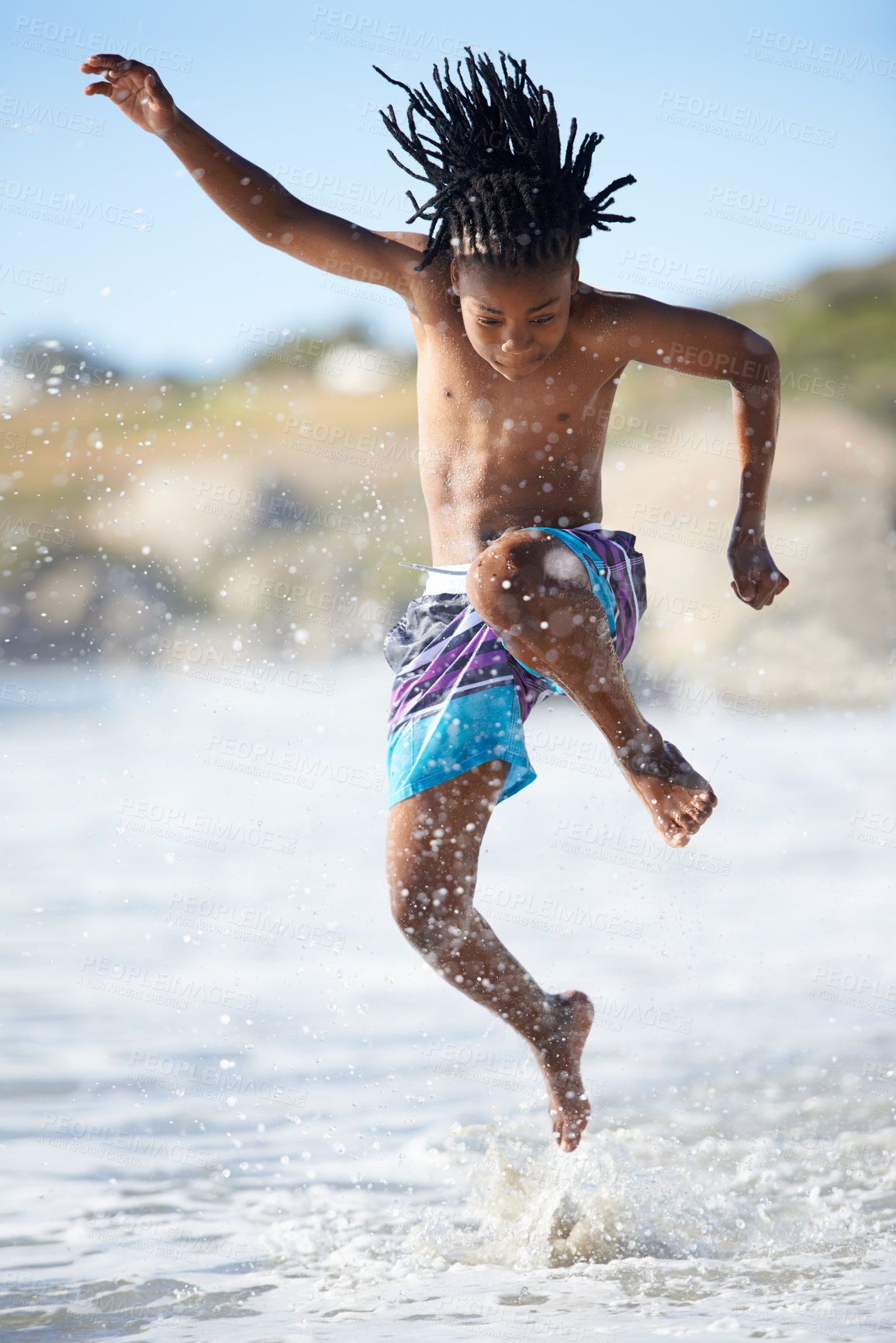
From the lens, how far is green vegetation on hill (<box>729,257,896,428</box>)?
11.5 meters

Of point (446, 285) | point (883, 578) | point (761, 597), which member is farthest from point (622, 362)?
point (883, 578)

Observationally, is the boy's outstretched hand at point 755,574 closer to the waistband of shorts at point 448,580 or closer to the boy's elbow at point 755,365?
the boy's elbow at point 755,365

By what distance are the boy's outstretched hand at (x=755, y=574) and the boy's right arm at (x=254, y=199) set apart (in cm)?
72

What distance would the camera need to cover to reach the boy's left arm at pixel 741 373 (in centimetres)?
206

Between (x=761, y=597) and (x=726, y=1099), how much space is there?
116 cm

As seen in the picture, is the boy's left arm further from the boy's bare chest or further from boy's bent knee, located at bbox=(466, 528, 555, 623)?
boy's bent knee, located at bbox=(466, 528, 555, 623)

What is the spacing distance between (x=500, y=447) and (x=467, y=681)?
39 centimetres

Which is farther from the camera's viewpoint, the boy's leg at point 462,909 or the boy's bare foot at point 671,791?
the boy's leg at point 462,909

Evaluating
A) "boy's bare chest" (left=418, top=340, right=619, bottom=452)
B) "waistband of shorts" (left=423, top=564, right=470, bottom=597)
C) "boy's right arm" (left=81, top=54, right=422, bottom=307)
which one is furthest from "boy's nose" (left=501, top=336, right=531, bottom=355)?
"waistband of shorts" (left=423, top=564, right=470, bottom=597)

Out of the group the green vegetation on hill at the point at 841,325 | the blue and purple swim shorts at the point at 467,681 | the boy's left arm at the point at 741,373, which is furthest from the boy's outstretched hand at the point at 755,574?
the green vegetation on hill at the point at 841,325

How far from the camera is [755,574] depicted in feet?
6.93

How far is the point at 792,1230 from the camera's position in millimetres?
1993

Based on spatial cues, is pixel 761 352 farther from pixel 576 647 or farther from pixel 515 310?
pixel 576 647

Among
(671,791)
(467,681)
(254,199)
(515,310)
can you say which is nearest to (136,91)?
(254,199)
